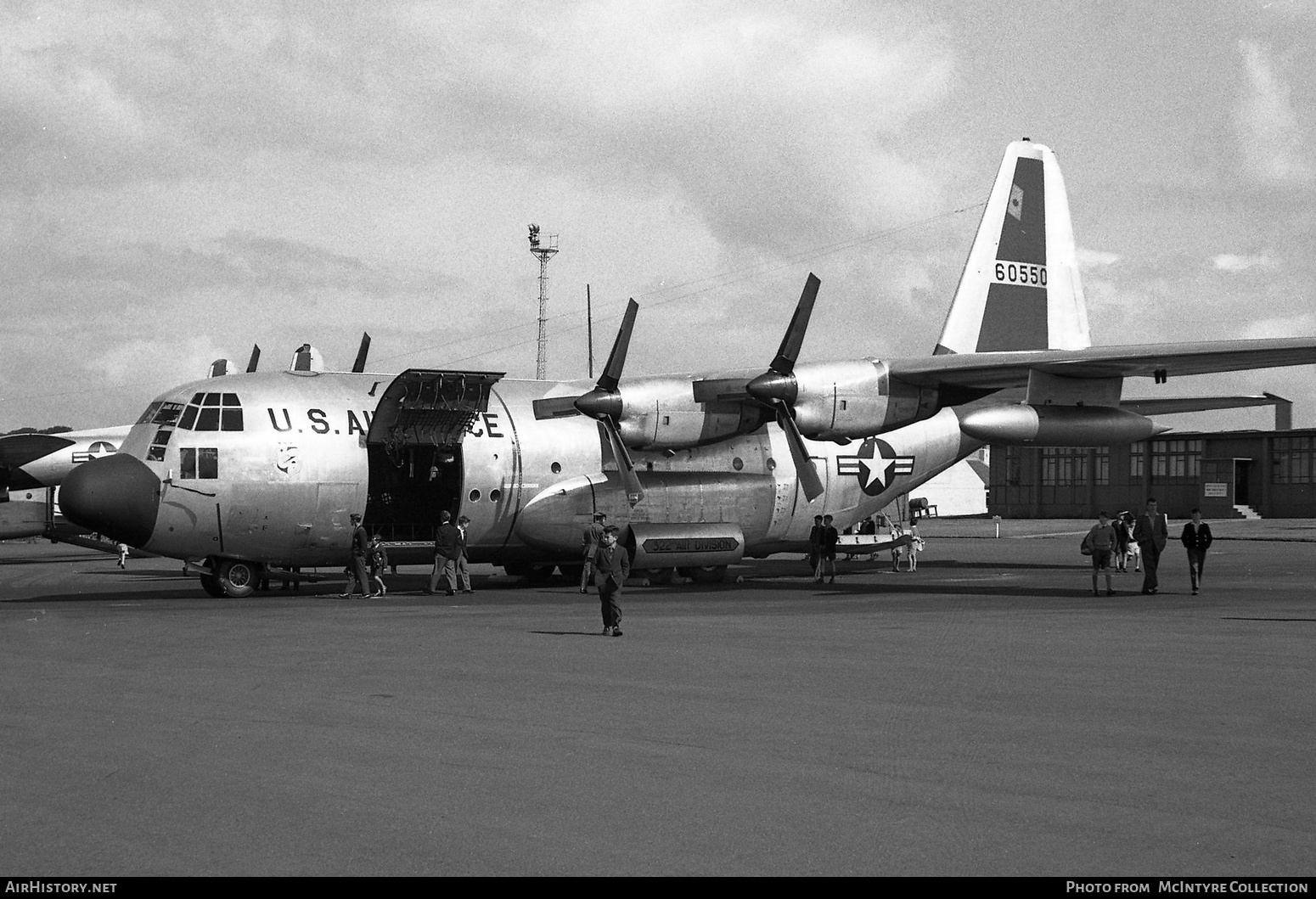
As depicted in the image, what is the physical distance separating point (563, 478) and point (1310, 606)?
1470cm

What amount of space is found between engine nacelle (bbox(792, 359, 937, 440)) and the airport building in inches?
2091

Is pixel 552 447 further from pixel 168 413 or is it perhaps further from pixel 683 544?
pixel 168 413

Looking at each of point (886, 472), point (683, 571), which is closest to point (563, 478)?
point (683, 571)

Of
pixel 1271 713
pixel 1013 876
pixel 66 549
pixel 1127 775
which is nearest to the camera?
pixel 1013 876

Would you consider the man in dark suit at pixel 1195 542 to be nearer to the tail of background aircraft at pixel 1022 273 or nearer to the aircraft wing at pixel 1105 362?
the aircraft wing at pixel 1105 362

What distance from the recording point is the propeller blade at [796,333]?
27.1 metres

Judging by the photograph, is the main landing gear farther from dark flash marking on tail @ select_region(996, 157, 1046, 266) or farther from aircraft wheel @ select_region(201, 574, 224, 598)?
dark flash marking on tail @ select_region(996, 157, 1046, 266)

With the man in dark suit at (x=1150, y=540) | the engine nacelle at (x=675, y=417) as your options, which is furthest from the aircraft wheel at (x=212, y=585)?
the man in dark suit at (x=1150, y=540)

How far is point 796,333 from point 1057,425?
5.69m

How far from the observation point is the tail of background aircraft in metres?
33.6

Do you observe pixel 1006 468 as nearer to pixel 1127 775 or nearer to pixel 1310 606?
pixel 1310 606

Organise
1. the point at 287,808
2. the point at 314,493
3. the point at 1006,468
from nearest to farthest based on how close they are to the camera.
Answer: the point at 287,808 → the point at 314,493 → the point at 1006,468

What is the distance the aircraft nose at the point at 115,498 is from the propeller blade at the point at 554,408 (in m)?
8.06

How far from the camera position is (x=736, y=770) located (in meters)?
8.83
